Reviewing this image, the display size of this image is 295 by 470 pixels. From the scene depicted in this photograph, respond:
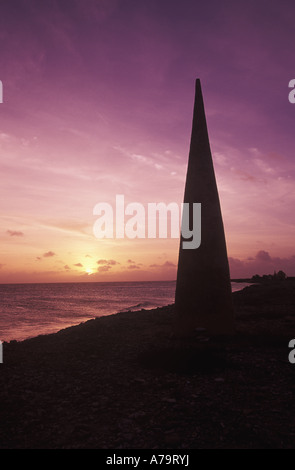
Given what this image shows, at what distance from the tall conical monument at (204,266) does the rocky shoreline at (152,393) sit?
0.53 metres

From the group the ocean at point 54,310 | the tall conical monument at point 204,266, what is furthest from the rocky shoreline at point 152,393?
the ocean at point 54,310

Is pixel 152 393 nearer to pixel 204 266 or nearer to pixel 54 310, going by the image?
pixel 204 266

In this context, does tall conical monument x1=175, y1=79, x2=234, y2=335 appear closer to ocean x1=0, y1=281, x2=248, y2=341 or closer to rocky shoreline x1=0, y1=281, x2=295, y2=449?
rocky shoreline x1=0, y1=281, x2=295, y2=449

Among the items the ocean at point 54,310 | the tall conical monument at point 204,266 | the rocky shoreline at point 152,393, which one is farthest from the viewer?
the ocean at point 54,310

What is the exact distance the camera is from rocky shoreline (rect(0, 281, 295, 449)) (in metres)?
4.12

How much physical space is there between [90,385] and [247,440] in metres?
3.06

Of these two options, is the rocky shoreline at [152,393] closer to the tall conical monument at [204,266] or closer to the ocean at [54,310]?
the tall conical monument at [204,266]

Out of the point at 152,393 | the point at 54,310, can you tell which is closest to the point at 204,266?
the point at 152,393

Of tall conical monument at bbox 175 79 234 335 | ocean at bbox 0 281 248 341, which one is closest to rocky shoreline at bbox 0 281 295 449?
tall conical monument at bbox 175 79 234 335

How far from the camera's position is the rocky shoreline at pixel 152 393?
162 inches

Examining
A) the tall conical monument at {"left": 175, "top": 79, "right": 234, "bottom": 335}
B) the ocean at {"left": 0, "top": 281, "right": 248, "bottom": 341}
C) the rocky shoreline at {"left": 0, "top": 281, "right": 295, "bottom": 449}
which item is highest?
the tall conical monument at {"left": 175, "top": 79, "right": 234, "bottom": 335}

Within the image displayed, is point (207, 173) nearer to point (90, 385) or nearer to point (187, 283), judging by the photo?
point (187, 283)

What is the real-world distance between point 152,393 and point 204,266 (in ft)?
12.7

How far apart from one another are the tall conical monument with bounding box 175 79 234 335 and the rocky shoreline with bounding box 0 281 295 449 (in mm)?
528
